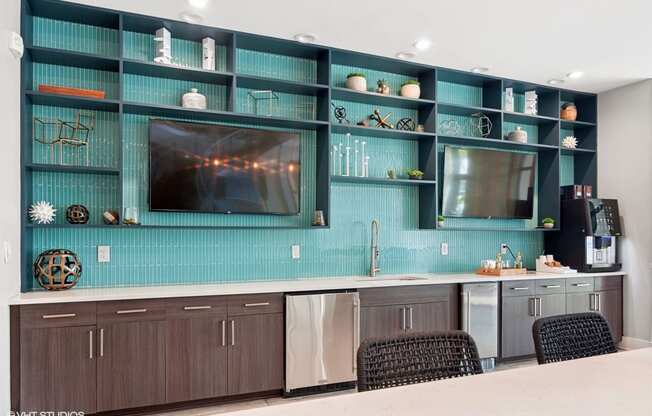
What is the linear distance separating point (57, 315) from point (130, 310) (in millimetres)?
411

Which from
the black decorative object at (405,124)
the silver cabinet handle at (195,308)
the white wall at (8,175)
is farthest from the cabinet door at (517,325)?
the white wall at (8,175)

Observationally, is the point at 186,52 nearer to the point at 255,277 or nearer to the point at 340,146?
the point at 340,146

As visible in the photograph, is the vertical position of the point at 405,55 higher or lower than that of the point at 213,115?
higher

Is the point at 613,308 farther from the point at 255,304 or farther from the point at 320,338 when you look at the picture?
the point at 255,304

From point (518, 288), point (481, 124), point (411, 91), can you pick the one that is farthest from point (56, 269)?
point (481, 124)

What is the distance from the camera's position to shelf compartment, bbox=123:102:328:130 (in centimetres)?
330

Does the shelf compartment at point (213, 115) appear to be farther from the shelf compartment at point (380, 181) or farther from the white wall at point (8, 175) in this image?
the white wall at point (8, 175)

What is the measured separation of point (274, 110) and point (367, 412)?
3146mm

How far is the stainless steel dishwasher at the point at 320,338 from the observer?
10.8 ft

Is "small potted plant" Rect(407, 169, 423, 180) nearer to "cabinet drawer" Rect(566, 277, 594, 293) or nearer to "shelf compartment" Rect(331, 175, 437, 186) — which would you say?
"shelf compartment" Rect(331, 175, 437, 186)

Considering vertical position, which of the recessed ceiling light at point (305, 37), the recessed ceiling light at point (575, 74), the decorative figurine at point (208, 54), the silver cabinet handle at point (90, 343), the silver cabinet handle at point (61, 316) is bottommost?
the silver cabinet handle at point (90, 343)

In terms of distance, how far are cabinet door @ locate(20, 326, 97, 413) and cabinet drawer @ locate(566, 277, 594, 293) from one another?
167 inches

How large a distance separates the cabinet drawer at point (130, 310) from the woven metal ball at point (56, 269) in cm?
38

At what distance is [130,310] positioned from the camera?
114 inches
